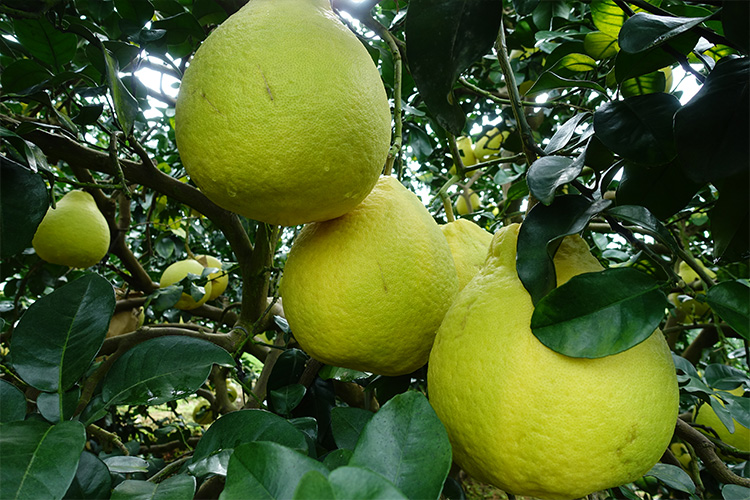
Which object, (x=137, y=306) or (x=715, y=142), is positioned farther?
(x=137, y=306)

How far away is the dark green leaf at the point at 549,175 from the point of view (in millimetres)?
444

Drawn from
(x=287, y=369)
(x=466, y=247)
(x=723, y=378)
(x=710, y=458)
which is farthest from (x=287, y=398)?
(x=723, y=378)

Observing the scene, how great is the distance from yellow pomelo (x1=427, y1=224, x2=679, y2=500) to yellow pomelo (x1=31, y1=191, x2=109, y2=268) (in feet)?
4.44

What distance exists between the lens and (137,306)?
165cm

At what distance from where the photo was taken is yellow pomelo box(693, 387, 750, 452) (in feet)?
3.61

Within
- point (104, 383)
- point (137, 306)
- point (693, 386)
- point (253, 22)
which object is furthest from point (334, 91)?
point (137, 306)

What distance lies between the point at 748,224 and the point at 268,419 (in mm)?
527

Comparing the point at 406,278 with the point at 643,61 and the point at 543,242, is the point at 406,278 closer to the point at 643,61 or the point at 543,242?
the point at 543,242

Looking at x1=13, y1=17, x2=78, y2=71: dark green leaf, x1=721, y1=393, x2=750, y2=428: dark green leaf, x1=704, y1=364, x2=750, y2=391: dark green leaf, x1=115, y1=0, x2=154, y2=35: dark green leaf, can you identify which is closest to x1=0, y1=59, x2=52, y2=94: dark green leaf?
x1=13, y1=17, x2=78, y2=71: dark green leaf

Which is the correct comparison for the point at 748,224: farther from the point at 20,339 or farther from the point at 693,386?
the point at 20,339

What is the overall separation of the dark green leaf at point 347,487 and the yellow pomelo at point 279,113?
1.03 ft

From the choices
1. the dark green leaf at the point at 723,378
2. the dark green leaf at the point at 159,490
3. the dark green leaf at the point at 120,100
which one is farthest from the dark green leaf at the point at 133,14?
the dark green leaf at the point at 723,378

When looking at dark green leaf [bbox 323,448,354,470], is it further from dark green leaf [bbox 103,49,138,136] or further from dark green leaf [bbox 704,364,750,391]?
dark green leaf [bbox 704,364,750,391]

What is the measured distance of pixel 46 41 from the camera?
83 centimetres
